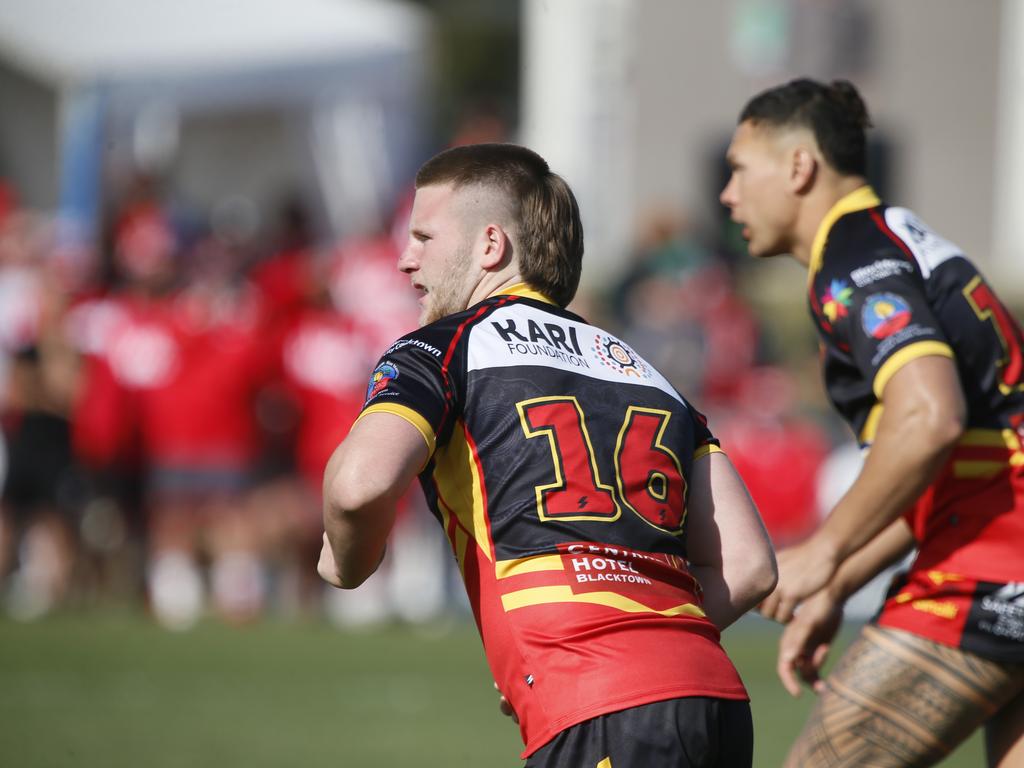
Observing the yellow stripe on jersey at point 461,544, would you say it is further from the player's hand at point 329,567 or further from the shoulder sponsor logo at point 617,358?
the shoulder sponsor logo at point 617,358

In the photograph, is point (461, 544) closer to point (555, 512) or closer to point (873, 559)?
point (555, 512)

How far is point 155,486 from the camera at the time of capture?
40.6 ft

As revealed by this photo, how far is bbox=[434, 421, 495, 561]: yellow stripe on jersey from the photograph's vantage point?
120 inches

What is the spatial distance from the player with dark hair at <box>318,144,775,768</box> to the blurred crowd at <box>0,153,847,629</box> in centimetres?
862

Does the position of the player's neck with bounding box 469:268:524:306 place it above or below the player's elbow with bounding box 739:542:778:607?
above

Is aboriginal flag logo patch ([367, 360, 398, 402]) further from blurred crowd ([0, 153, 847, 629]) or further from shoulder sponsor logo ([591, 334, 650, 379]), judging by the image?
blurred crowd ([0, 153, 847, 629])

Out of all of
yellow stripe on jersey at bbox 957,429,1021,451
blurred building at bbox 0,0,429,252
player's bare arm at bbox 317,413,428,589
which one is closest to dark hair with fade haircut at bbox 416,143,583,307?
player's bare arm at bbox 317,413,428,589

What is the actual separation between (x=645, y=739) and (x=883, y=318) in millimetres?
1551

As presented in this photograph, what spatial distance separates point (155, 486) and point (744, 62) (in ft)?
37.0

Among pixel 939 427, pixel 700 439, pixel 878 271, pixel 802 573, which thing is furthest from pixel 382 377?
pixel 878 271

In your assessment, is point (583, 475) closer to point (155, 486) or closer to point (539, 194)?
point (539, 194)

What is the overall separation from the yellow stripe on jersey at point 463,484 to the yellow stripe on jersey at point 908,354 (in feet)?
4.38

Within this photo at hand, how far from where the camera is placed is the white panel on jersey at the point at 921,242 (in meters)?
4.04

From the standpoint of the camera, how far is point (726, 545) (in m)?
3.22
